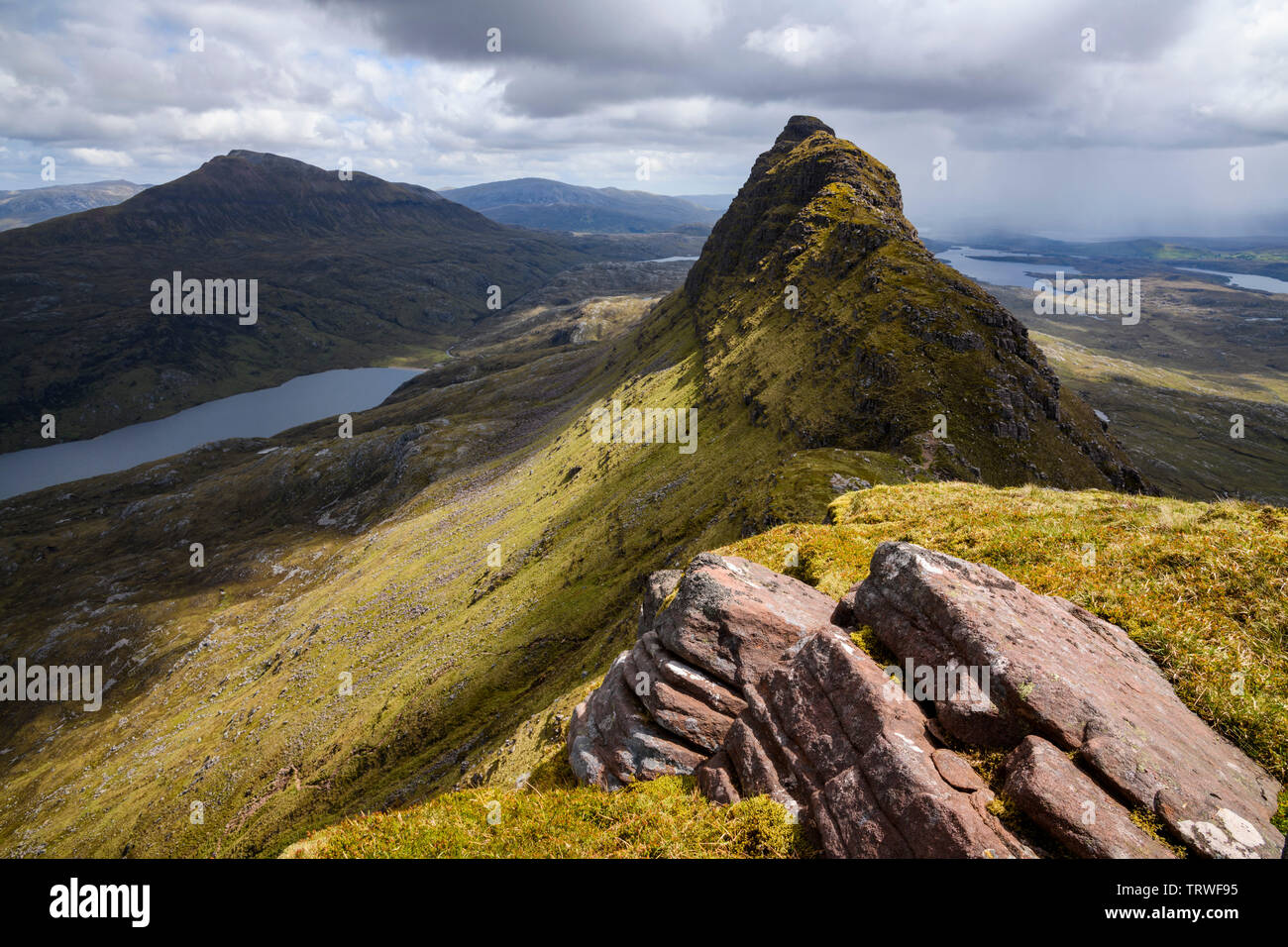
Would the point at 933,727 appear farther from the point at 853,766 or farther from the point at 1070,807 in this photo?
the point at 1070,807

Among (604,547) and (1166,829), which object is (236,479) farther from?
(1166,829)

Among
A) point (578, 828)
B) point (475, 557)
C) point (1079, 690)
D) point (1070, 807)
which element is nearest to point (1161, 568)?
point (1079, 690)

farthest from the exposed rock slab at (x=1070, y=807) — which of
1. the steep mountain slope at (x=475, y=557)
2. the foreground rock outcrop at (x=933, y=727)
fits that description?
the steep mountain slope at (x=475, y=557)

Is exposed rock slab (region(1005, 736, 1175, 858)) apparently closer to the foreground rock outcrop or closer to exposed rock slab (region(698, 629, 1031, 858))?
the foreground rock outcrop

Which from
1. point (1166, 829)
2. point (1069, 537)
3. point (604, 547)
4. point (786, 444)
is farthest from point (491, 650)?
point (1166, 829)
